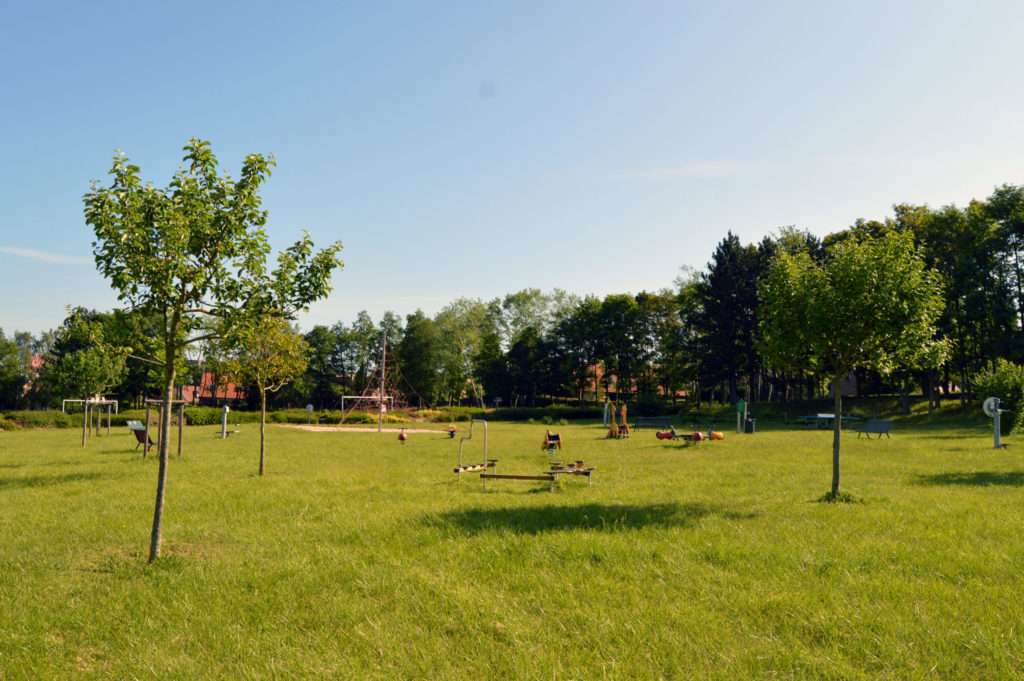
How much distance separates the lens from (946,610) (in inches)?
213

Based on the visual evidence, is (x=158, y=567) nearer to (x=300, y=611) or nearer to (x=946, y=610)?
(x=300, y=611)

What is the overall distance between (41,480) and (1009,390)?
113 ft

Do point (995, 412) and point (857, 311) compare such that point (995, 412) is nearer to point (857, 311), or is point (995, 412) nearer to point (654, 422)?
point (857, 311)

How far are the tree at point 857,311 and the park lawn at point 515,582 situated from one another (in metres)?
2.66

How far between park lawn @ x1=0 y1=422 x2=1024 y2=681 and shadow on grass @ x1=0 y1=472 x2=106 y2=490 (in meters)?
0.34

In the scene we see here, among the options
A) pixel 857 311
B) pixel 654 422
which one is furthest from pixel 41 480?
pixel 654 422

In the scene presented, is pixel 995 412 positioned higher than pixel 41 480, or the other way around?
pixel 995 412

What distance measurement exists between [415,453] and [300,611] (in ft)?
49.5

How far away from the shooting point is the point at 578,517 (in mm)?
9438

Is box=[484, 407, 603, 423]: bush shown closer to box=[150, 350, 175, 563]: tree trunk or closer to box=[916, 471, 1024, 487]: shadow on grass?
box=[916, 471, 1024, 487]: shadow on grass

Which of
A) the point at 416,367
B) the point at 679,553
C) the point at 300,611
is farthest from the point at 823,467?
the point at 416,367

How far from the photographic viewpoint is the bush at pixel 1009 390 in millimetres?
25078

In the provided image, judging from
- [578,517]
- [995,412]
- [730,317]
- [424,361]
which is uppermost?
[730,317]

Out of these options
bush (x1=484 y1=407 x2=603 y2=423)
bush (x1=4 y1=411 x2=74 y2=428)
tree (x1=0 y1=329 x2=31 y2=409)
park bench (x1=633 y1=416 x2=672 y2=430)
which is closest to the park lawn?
park bench (x1=633 y1=416 x2=672 y2=430)
